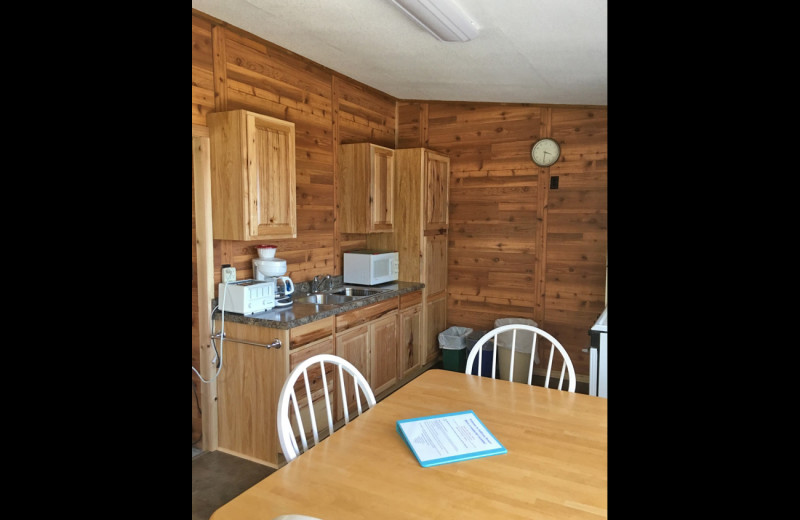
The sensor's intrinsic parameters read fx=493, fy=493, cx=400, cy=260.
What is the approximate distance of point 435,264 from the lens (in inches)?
185

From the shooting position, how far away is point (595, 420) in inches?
67.2

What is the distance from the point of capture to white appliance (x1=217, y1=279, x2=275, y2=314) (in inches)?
114

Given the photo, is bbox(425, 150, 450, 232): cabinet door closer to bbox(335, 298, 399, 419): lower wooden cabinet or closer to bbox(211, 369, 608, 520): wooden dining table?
bbox(335, 298, 399, 419): lower wooden cabinet

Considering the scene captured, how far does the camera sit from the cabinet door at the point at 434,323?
459 cm

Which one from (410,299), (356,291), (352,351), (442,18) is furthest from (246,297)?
(442,18)

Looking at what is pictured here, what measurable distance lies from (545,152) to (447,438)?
350 centimetres

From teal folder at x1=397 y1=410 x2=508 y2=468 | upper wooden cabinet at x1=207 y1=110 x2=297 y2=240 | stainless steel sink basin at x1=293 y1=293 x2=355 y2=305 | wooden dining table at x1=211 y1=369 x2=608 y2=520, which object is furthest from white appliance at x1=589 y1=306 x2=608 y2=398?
upper wooden cabinet at x1=207 y1=110 x2=297 y2=240

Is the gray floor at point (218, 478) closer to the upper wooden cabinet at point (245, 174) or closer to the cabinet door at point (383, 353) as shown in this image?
the cabinet door at point (383, 353)

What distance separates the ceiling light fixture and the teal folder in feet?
6.17

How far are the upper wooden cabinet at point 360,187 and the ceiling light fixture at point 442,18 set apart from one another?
146cm

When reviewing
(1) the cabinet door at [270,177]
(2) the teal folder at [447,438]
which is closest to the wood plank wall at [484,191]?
(1) the cabinet door at [270,177]

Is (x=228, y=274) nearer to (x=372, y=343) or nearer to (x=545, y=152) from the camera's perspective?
(x=372, y=343)
